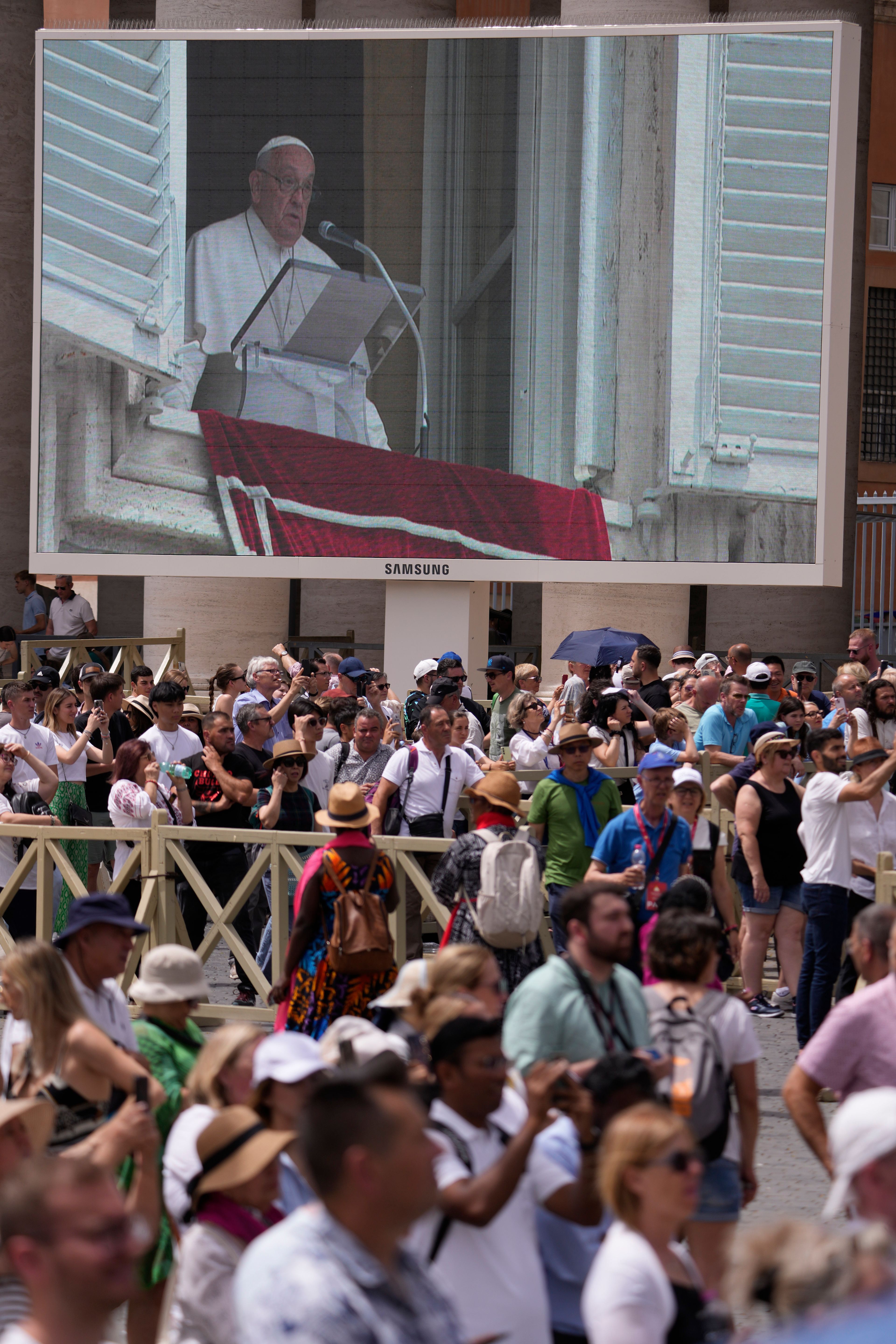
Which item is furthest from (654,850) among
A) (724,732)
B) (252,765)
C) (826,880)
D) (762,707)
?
(762,707)

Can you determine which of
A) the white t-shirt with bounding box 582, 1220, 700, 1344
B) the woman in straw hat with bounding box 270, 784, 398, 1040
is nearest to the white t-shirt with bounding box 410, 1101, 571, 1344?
the white t-shirt with bounding box 582, 1220, 700, 1344

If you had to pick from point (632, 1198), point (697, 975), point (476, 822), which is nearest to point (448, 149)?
point (476, 822)

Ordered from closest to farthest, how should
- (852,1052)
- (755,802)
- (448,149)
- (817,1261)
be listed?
(817,1261) → (852,1052) → (755,802) → (448,149)

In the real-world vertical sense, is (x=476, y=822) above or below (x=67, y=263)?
below

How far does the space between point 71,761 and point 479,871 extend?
4.55 meters

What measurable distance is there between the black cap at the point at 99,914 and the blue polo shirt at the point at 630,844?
2934mm

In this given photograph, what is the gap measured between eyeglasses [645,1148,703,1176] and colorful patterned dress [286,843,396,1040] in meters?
3.46

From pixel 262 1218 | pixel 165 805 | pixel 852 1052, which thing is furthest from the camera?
pixel 165 805

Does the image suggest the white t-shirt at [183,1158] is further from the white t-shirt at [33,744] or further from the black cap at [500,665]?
the black cap at [500,665]

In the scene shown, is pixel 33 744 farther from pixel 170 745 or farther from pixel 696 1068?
pixel 696 1068

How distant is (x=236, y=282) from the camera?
19.0 metres

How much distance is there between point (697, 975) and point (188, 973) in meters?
1.45

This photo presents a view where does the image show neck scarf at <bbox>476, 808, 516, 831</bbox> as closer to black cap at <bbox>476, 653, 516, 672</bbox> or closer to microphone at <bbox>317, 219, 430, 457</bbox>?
black cap at <bbox>476, 653, 516, 672</bbox>

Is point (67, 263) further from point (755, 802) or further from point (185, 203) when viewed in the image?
point (755, 802)
